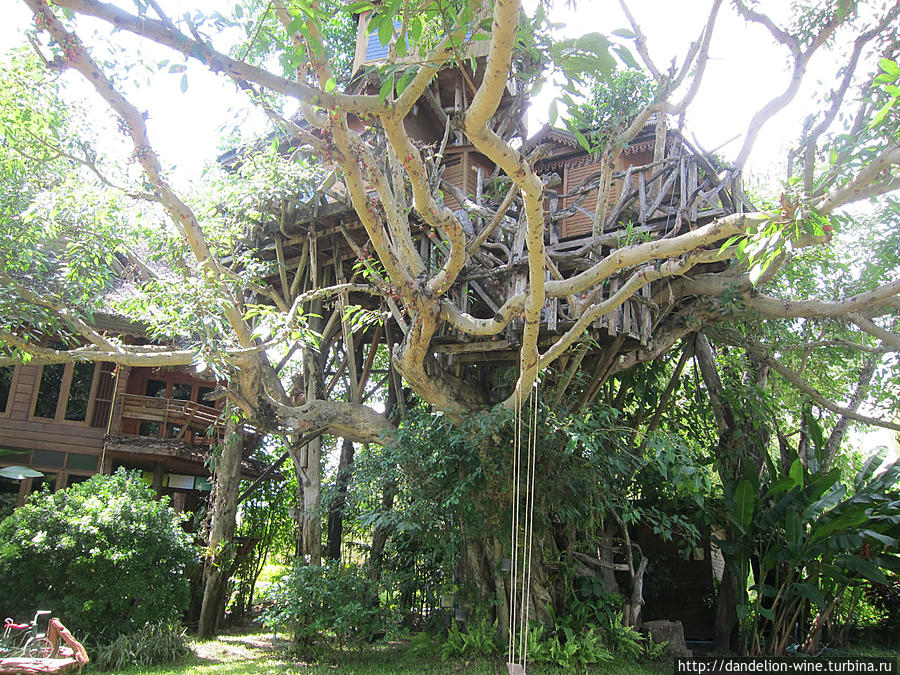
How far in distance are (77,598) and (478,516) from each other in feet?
15.1

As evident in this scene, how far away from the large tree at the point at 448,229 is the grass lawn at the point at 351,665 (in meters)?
1.39

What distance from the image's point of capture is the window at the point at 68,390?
12.6 meters

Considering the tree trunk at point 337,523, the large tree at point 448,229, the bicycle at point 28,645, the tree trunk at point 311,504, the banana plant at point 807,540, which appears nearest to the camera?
the large tree at point 448,229

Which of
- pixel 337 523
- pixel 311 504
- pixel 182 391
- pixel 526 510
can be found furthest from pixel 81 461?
pixel 526 510

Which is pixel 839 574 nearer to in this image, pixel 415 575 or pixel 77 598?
pixel 415 575

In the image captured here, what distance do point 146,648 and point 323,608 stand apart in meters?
2.04

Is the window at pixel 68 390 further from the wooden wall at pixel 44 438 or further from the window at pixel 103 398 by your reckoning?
the wooden wall at pixel 44 438

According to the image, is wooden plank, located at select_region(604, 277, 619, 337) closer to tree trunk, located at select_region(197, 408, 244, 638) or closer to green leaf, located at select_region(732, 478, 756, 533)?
green leaf, located at select_region(732, 478, 756, 533)

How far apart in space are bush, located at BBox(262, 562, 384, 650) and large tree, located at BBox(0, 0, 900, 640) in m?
1.38

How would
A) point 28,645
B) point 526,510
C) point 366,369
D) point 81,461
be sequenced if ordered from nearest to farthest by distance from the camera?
point 28,645
point 526,510
point 366,369
point 81,461

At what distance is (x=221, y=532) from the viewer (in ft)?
32.5

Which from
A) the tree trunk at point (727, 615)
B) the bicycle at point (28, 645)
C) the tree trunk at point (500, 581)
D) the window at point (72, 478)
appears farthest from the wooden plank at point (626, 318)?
the window at point (72, 478)

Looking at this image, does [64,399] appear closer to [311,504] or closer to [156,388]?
[156,388]

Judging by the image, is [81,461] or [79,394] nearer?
[81,461]
